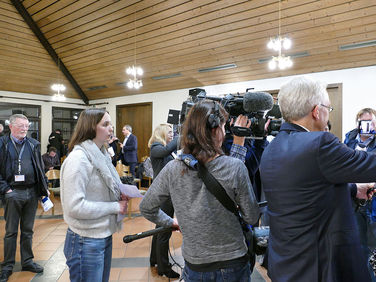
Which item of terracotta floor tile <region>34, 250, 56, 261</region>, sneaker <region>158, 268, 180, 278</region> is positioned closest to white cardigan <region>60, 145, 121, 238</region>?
sneaker <region>158, 268, 180, 278</region>

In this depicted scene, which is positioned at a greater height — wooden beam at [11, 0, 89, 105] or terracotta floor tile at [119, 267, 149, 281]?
wooden beam at [11, 0, 89, 105]

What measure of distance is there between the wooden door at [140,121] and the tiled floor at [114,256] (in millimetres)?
4552

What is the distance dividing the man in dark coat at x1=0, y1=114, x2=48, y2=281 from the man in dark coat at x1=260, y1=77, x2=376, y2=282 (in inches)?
98.0

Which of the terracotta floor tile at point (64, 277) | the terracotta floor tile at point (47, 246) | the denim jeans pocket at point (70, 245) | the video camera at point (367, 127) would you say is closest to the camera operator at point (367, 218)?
the video camera at point (367, 127)

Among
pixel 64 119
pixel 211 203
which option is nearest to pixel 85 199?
pixel 211 203

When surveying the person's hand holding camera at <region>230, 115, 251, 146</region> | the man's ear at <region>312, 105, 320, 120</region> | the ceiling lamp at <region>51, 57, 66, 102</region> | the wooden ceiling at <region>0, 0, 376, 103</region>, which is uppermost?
the wooden ceiling at <region>0, 0, 376, 103</region>

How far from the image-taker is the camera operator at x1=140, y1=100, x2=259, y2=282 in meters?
1.06

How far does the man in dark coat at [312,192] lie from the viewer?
0.91 meters

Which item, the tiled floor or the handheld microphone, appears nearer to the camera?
the handheld microphone

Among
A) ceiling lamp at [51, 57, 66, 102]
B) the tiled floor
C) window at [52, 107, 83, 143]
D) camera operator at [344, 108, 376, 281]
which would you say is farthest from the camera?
window at [52, 107, 83, 143]

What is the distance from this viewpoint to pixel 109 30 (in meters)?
6.45

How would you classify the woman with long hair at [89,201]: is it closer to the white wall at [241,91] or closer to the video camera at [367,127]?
the video camera at [367,127]

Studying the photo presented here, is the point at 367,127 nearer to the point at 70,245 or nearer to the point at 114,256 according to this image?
the point at 70,245

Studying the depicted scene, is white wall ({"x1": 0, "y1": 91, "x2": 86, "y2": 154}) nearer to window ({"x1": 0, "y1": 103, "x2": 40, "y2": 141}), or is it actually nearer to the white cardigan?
window ({"x1": 0, "y1": 103, "x2": 40, "y2": 141})
